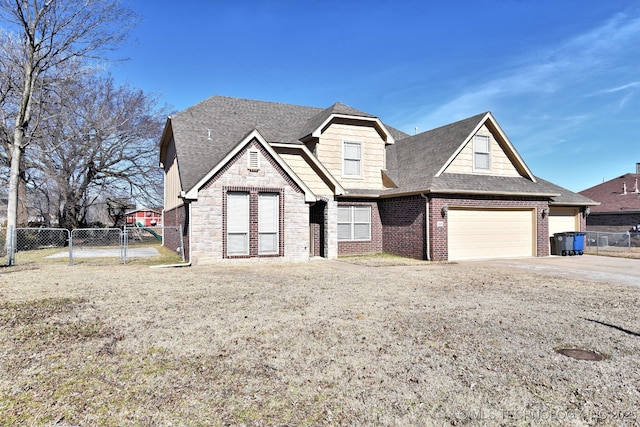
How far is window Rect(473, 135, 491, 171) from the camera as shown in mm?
18344

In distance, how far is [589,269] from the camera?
1417 centimetres

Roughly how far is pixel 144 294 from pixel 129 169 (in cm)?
2413

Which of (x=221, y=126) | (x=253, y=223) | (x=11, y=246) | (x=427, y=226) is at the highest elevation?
(x=221, y=126)

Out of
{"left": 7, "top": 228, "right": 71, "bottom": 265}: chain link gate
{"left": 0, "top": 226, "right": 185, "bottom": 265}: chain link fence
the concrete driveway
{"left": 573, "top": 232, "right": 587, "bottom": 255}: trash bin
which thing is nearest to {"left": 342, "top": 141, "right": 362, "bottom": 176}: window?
the concrete driveway

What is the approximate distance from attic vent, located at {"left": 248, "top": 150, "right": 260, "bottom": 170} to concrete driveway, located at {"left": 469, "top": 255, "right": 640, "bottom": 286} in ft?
31.0

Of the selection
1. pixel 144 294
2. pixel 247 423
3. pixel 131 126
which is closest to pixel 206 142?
pixel 144 294

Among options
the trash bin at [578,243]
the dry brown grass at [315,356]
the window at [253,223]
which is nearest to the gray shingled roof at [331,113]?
the window at [253,223]

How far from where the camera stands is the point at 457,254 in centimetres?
1719

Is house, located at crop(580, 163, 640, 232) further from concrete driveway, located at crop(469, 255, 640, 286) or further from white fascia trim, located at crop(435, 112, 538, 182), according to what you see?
concrete driveway, located at crop(469, 255, 640, 286)

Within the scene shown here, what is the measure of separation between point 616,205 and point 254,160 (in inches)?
1203

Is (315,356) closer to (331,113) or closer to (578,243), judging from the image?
(331,113)

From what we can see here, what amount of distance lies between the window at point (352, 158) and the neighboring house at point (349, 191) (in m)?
0.05

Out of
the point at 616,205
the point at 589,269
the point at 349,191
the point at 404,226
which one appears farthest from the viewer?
the point at 616,205

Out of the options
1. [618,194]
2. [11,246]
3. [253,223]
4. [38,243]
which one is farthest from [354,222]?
[618,194]
